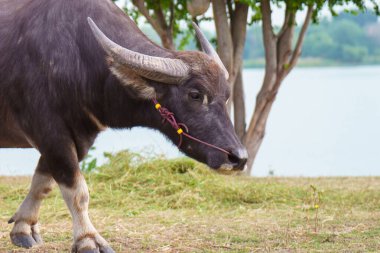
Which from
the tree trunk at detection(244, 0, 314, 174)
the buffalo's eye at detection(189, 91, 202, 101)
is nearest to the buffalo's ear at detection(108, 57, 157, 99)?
the buffalo's eye at detection(189, 91, 202, 101)

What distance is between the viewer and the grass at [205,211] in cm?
562

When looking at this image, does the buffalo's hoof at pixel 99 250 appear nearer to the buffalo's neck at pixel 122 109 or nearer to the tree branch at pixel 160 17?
the buffalo's neck at pixel 122 109

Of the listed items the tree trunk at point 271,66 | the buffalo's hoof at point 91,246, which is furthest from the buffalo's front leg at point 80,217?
the tree trunk at point 271,66

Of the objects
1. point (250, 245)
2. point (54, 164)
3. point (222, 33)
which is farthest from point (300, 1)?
point (54, 164)

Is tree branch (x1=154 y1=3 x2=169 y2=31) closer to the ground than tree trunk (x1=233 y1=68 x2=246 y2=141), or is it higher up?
higher up

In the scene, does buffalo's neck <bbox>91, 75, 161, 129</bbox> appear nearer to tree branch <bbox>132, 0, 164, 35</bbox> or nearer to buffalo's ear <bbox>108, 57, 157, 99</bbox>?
buffalo's ear <bbox>108, 57, 157, 99</bbox>

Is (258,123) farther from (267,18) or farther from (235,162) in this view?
(235,162)

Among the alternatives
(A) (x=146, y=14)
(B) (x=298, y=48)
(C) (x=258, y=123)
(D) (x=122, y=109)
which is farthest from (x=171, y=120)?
(B) (x=298, y=48)

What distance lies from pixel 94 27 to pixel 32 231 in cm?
172

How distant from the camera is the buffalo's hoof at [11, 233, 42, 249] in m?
5.50

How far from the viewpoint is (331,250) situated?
17.4 ft

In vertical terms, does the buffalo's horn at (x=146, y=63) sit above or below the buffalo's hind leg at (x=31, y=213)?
above

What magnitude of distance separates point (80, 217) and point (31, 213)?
728 millimetres

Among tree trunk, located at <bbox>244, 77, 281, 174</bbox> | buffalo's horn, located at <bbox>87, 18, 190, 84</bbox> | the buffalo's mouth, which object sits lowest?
tree trunk, located at <bbox>244, 77, 281, 174</bbox>
